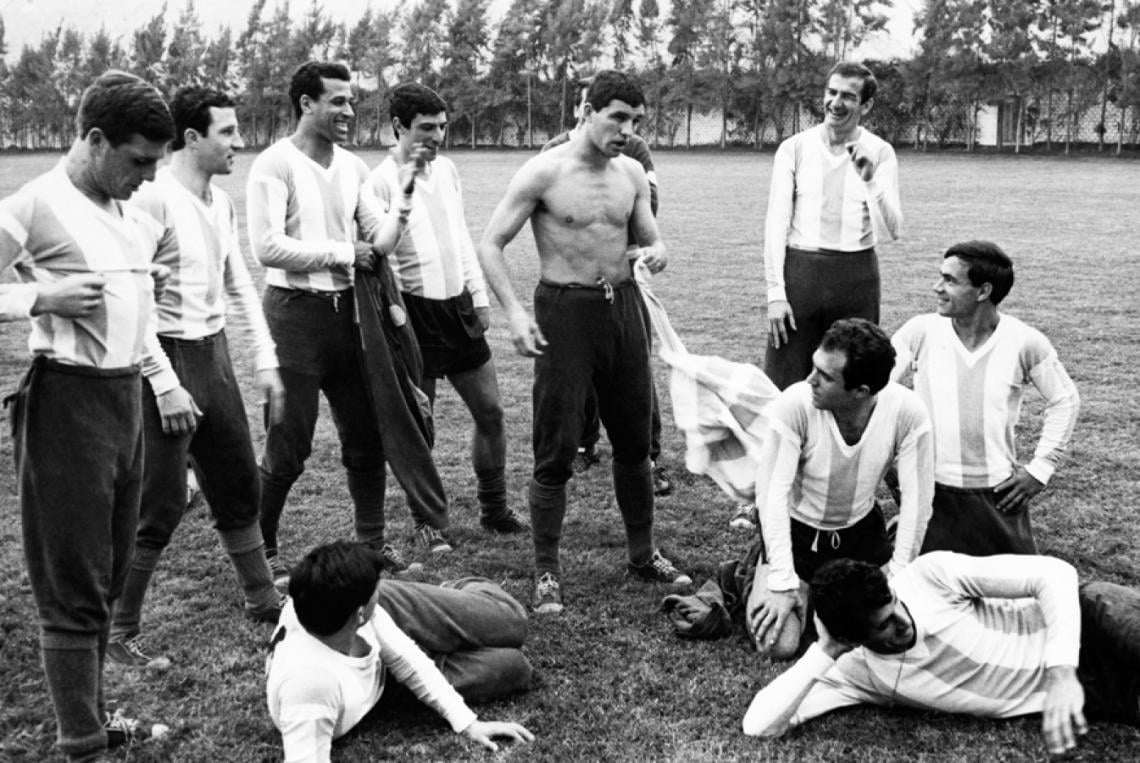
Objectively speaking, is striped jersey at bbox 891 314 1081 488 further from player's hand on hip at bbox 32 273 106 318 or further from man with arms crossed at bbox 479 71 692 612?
player's hand on hip at bbox 32 273 106 318

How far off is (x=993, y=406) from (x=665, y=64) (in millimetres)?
62656

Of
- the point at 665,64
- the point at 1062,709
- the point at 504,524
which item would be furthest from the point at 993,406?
the point at 665,64

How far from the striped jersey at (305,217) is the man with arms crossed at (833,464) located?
2.11 m

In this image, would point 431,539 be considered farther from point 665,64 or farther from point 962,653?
point 665,64

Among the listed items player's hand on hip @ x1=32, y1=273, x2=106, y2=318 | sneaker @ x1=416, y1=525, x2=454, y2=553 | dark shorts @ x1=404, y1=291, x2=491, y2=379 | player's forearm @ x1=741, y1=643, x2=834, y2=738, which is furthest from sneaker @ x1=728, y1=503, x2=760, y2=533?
player's hand on hip @ x1=32, y1=273, x2=106, y2=318

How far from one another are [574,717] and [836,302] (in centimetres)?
289

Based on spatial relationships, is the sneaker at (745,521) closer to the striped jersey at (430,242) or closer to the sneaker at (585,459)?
the sneaker at (585,459)

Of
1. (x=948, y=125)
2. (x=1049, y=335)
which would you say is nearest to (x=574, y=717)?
(x=1049, y=335)

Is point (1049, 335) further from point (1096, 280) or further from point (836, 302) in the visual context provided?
point (836, 302)

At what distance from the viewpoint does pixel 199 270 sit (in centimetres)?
449

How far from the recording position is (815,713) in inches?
157

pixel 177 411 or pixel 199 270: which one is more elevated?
pixel 199 270

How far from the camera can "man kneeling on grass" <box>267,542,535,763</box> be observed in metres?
3.50

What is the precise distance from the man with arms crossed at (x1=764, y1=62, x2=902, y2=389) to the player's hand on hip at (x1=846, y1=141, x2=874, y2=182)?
0.02m
